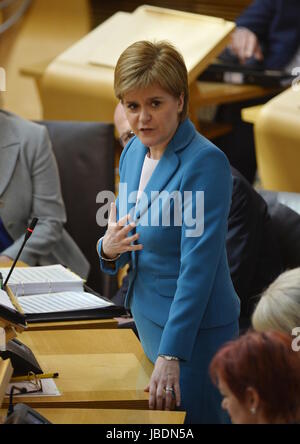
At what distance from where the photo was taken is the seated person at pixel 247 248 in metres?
3.19

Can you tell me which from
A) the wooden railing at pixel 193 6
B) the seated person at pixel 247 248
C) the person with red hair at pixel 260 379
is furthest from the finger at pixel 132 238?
the wooden railing at pixel 193 6

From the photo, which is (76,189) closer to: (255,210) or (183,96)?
(255,210)

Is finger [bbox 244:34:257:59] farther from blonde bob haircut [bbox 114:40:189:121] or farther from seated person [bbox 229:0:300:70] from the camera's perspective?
blonde bob haircut [bbox 114:40:189:121]

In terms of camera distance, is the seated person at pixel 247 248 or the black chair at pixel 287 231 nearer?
the seated person at pixel 247 248

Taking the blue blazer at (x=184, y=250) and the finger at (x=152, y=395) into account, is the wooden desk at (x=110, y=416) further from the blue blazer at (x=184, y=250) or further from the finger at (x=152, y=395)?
the blue blazer at (x=184, y=250)

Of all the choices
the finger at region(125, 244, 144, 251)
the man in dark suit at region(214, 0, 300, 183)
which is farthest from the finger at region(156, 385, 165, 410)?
the man in dark suit at region(214, 0, 300, 183)

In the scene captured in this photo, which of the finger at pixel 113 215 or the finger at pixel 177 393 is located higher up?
the finger at pixel 113 215

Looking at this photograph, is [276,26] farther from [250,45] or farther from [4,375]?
[4,375]

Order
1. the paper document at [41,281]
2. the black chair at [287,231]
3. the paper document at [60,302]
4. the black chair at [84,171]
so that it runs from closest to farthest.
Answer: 1. the paper document at [60,302]
2. the paper document at [41,281]
3. the black chair at [287,231]
4. the black chair at [84,171]

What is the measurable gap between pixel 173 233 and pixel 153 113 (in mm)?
277

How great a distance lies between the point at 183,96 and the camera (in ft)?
7.04

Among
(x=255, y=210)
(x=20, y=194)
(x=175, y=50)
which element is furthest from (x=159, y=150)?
(x=20, y=194)

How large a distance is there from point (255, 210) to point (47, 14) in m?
6.13

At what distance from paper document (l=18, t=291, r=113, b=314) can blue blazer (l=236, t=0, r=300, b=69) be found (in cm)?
330
